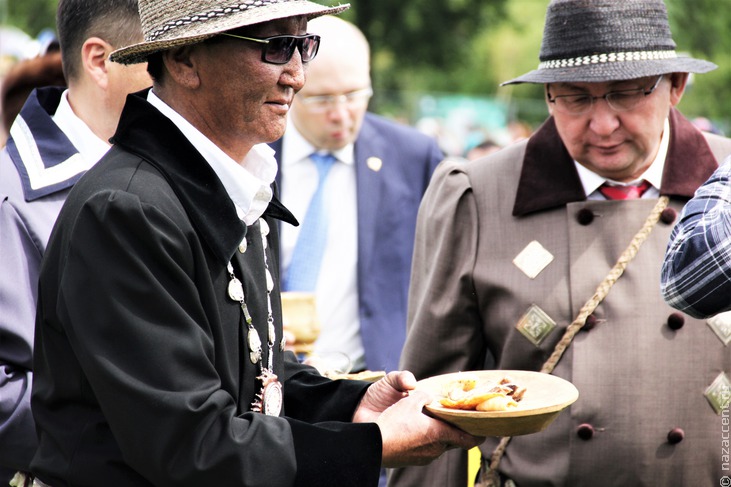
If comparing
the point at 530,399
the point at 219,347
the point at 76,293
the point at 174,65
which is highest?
the point at 174,65

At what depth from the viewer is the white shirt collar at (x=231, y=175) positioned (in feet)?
8.44

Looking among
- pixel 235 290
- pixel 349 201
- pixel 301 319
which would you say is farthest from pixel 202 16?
pixel 349 201

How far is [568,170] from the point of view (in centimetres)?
390

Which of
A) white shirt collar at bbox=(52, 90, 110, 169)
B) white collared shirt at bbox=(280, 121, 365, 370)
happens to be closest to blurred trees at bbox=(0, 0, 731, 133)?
white collared shirt at bbox=(280, 121, 365, 370)

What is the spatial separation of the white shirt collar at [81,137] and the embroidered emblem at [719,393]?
217cm

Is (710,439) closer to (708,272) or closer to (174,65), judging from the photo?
(708,272)

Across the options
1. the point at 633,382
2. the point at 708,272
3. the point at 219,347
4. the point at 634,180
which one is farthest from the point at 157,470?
the point at 634,180

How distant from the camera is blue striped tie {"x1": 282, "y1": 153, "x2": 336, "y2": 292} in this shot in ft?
17.8

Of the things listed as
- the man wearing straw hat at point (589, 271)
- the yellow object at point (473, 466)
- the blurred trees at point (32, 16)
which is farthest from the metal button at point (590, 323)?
the blurred trees at point (32, 16)

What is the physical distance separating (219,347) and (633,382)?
1.68 meters

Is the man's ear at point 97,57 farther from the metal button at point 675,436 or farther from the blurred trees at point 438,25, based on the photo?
the blurred trees at point 438,25

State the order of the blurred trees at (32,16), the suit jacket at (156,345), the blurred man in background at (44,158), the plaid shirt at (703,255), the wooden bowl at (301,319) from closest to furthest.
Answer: the suit jacket at (156,345)
the plaid shirt at (703,255)
the blurred man in background at (44,158)
the wooden bowl at (301,319)
the blurred trees at (32,16)

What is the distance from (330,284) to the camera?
545cm

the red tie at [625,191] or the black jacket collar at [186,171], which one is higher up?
the black jacket collar at [186,171]
